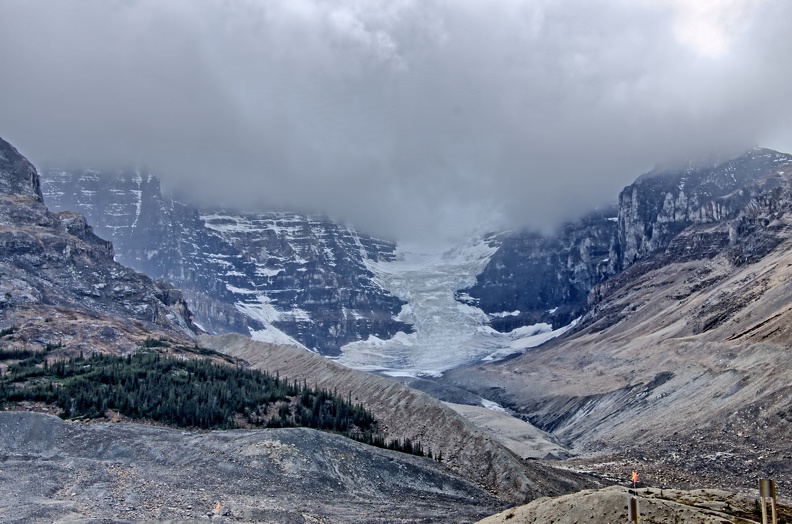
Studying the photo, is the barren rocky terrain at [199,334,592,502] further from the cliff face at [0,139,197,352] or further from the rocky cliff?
the cliff face at [0,139,197,352]

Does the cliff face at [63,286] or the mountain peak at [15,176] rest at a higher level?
the mountain peak at [15,176]

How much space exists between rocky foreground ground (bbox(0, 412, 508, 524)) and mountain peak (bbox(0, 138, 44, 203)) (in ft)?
396

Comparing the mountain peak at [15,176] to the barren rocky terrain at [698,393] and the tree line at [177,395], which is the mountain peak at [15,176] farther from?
the barren rocky terrain at [698,393]

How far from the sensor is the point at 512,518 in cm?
3419

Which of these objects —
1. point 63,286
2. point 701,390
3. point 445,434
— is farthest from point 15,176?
point 701,390

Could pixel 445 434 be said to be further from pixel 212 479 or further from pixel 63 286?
pixel 63 286

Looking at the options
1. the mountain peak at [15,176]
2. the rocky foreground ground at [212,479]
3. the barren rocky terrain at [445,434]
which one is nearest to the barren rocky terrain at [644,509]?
the rocky foreground ground at [212,479]

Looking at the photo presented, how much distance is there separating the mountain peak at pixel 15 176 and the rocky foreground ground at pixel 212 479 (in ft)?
396

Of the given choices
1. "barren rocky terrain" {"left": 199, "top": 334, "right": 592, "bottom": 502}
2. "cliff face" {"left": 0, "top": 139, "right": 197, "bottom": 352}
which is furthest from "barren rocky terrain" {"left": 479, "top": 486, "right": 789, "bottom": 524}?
"cliff face" {"left": 0, "top": 139, "right": 197, "bottom": 352}

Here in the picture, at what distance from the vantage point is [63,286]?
497ft

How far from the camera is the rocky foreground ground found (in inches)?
1898

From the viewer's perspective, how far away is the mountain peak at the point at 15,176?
174 metres

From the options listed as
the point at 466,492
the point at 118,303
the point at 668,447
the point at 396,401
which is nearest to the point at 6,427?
the point at 466,492

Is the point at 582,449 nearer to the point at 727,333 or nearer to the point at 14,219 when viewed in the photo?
the point at 727,333
